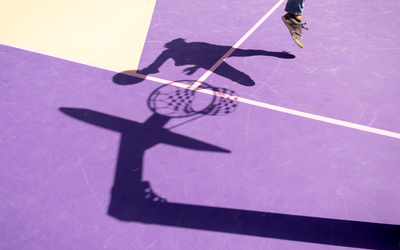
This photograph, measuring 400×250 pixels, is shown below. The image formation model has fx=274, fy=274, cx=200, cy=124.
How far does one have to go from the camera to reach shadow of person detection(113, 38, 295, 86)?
5.47 meters

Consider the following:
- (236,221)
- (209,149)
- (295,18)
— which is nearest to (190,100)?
(209,149)

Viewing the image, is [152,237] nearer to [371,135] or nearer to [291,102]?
[291,102]

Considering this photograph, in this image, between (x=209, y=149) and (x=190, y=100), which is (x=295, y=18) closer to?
(x=190, y=100)

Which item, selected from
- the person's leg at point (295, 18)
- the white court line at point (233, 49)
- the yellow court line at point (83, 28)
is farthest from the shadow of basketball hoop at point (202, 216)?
the person's leg at point (295, 18)

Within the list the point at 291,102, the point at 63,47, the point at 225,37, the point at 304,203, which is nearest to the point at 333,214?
the point at 304,203

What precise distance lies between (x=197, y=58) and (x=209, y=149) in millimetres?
2576

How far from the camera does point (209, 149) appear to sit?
4184 mm

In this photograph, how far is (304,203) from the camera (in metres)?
3.57

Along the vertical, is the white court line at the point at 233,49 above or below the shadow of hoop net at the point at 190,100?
above

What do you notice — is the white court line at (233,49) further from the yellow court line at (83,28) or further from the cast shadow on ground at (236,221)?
A: the cast shadow on ground at (236,221)

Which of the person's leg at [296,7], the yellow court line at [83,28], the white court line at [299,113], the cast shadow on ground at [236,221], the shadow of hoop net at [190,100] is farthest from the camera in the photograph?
the yellow court line at [83,28]

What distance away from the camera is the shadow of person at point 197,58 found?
5.47 meters

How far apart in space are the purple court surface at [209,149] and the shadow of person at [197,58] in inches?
1.5

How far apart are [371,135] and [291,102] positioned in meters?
1.35
